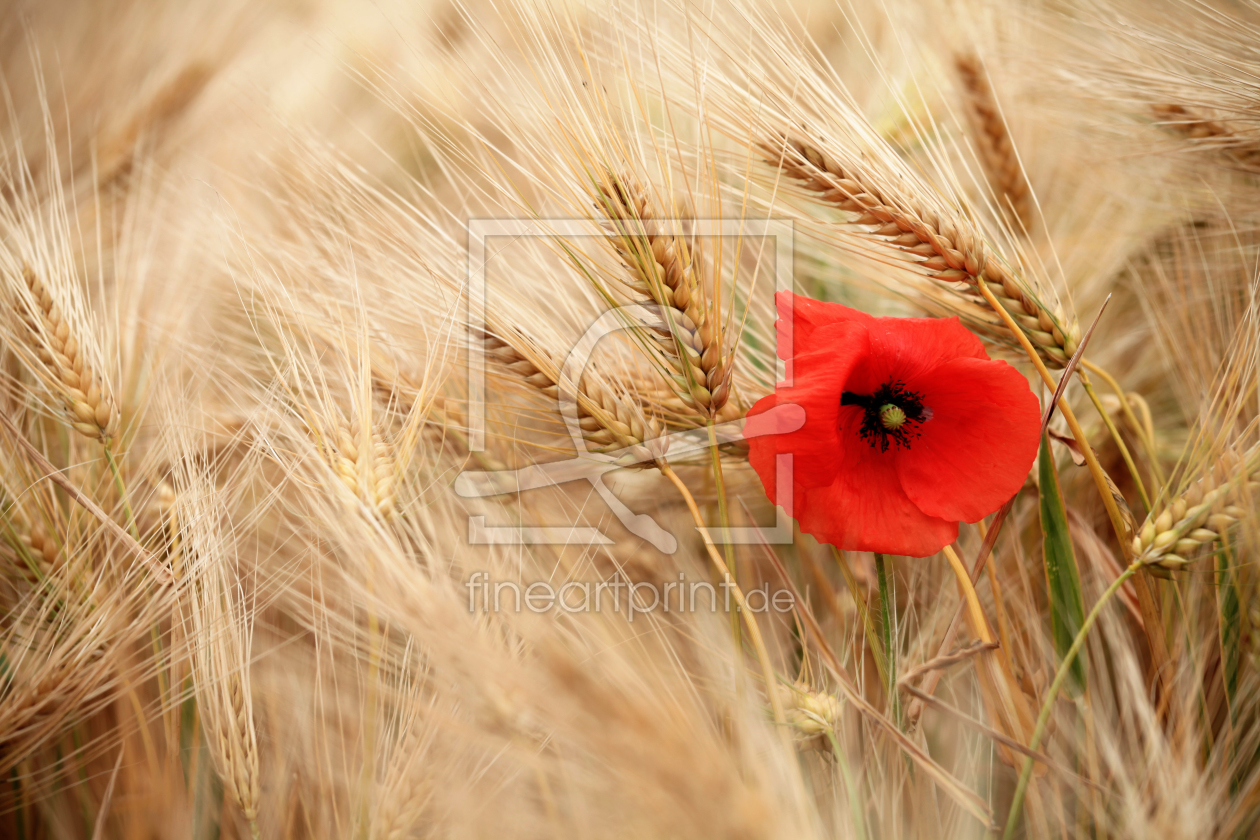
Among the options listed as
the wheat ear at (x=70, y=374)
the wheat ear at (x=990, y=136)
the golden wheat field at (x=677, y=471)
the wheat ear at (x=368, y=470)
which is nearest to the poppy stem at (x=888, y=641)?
the golden wheat field at (x=677, y=471)

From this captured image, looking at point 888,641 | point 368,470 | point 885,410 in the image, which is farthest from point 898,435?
point 368,470

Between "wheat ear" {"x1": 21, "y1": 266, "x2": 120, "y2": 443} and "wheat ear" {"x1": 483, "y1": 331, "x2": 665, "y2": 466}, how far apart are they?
1.11 feet

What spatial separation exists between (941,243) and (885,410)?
0.15 meters

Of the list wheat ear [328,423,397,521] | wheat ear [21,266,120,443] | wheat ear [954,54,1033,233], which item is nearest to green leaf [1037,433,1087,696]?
wheat ear [954,54,1033,233]

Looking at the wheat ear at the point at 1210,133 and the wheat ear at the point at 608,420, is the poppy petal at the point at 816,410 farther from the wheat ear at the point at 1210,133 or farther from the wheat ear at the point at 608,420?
the wheat ear at the point at 1210,133

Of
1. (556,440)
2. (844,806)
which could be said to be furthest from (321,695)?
(844,806)

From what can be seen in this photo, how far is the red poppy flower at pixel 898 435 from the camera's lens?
413 mm

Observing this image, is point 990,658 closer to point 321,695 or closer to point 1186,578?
point 1186,578

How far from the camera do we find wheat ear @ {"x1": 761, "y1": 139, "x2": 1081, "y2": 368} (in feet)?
1.63

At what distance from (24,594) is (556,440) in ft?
1.60

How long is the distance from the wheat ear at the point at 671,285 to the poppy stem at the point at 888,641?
16cm

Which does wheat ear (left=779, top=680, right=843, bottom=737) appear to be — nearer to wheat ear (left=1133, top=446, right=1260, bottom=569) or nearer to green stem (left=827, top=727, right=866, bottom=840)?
green stem (left=827, top=727, right=866, bottom=840)

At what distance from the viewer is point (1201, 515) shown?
0.45m

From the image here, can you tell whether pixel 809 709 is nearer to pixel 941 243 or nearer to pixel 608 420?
pixel 608 420
